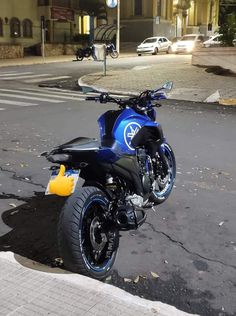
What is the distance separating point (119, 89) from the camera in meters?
17.2

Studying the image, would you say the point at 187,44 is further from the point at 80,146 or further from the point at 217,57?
the point at 80,146

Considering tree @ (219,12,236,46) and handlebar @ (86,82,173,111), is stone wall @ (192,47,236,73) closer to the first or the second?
tree @ (219,12,236,46)

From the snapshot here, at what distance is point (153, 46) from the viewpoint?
41.7 m

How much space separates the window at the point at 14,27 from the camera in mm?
39250

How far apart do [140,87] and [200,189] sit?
38.8 feet

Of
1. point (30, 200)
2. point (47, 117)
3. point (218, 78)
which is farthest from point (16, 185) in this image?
point (218, 78)

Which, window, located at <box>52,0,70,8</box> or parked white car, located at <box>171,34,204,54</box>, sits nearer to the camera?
parked white car, located at <box>171,34,204,54</box>

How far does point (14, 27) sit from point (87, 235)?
126 ft

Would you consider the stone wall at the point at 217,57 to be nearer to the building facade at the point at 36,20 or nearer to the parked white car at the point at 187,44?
the building facade at the point at 36,20

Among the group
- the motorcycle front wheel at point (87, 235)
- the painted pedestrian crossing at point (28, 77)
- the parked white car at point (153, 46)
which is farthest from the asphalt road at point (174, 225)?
the parked white car at point (153, 46)

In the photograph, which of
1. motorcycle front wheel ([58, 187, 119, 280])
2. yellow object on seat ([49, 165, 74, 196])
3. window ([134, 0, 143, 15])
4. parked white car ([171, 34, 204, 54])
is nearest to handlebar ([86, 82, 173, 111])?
motorcycle front wheel ([58, 187, 119, 280])

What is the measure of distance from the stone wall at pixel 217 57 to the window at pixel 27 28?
69.7 feet

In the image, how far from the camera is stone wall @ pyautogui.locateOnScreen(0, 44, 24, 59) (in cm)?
3478

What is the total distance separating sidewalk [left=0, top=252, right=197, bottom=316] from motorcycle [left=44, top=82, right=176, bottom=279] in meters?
0.21
